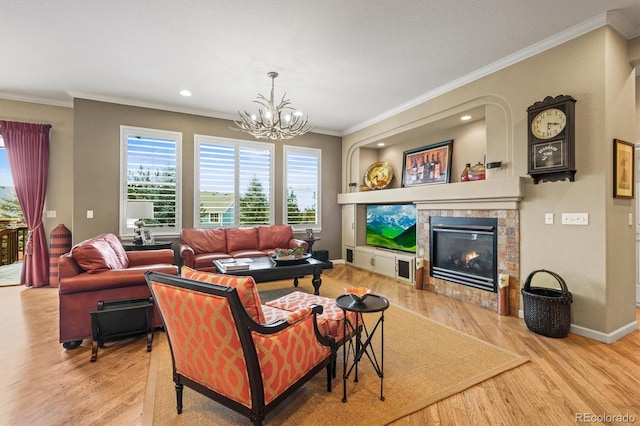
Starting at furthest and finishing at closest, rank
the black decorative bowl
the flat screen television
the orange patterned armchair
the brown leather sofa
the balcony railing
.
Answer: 1. the balcony railing
2. the flat screen television
3. the black decorative bowl
4. the brown leather sofa
5. the orange patterned armchair

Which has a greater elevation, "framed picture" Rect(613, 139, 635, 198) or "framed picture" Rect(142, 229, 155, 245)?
"framed picture" Rect(613, 139, 635, 198)

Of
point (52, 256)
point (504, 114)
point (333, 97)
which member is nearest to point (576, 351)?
point (504, 114)

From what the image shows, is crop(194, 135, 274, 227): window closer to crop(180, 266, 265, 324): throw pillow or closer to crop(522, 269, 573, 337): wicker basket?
crop(180, 266, 265, 324): throw pillow

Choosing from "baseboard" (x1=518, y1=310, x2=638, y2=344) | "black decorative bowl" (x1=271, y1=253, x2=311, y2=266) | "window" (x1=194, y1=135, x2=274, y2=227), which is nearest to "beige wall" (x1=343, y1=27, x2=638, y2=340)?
"baseboard" (x1=518, y1=310, x2=638, y2=344)

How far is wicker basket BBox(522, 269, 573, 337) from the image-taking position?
9.57ft

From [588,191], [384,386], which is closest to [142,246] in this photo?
[384,386]

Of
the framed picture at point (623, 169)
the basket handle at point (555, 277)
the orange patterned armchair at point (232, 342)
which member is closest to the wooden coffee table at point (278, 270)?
the orange patterned armchair at point (232, 342)

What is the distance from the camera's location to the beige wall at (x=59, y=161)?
511 centimetres

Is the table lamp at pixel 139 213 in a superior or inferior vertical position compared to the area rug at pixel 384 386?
superior

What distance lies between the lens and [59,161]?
519cm

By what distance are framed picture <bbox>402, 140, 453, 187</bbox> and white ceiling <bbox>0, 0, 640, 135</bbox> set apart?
1.01 m

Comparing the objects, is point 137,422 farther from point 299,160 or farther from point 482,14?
point 299,160

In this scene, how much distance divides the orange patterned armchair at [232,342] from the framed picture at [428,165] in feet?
13.6

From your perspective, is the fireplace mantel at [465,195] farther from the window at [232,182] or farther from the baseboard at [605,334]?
the window at [232,182]
